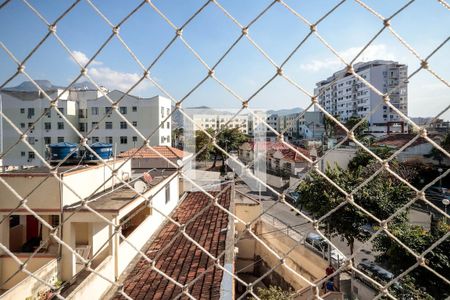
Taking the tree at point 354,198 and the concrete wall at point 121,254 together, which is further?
the tree at point 354,198

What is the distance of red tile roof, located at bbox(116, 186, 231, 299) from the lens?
2787 millimetres

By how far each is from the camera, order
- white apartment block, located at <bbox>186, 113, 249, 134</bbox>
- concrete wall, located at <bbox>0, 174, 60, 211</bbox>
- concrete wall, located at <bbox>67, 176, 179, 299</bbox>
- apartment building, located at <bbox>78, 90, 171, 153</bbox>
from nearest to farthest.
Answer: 1. white apartment block, located at <bbox>186, 113, 249, 134</bbox>
2. concrete wall, located at <bbox>67, 176, 179, 299</bbox>
3. concrete wall, located at <bbox>0, 174, 60, 211</bbox>
4. apartment building, located at <bbox>78, 90, 171, 153</bbox>

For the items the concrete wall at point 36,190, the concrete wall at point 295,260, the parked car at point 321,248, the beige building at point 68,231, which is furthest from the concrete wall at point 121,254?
the parked car at point 321,248

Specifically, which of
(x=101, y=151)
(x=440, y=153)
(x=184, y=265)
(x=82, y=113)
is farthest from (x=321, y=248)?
(x=82, y=113)

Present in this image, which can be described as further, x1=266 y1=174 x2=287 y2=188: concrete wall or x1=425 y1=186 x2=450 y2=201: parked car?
x1=266 y1=174 x2=287 y2=188: concrete wall

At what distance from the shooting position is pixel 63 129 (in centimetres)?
1519

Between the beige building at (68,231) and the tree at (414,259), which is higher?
the beige building at (68,231)

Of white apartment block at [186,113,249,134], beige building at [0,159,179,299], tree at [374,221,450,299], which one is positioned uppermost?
white apartment block at [186,113,249,134]

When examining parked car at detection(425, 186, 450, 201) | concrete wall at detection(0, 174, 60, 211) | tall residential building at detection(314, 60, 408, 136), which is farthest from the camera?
tall residential building at detection(314, 60, 408, 136)

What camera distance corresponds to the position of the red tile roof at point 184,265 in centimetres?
279

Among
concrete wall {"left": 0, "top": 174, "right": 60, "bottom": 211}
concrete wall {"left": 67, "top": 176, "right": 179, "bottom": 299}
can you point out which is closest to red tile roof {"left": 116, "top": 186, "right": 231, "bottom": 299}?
concrete wall {"left": 67, "top": 176, "right": 179, "bottom": 299}

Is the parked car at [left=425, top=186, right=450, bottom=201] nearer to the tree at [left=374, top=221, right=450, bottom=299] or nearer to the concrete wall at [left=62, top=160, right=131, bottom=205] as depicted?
the tree at [left=374, top=221, right=450, bottom=299]

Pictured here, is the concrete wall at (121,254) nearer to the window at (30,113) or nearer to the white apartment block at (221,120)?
the white apartment block at (221,120)

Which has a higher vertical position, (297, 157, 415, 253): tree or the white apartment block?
the white apartment block
